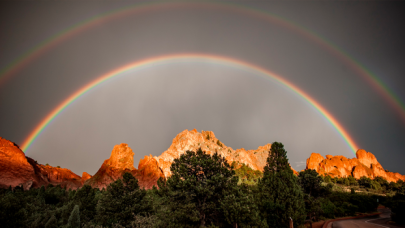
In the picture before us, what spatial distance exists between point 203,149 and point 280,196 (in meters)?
99.8

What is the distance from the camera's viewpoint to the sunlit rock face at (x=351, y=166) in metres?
126

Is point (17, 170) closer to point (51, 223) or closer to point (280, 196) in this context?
point (51, 223)

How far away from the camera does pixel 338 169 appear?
127438mm

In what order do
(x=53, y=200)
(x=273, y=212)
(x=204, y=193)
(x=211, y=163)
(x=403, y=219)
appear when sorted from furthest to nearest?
(x=53, y=200) < (x=403, y=219) < (x=273, y=212) < (x=211, y=163) < (x=204, y=193)

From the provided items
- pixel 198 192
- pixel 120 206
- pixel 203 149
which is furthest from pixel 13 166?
pixel 198 192

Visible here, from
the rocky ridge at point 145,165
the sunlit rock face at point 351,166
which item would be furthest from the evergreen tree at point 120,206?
the sunlit rock face at point 351,166

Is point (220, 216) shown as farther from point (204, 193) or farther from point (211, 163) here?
point (211, 163)

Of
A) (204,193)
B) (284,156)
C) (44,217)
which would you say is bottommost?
(44,217)

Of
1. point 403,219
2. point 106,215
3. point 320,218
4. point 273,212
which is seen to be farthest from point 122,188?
point 403,219

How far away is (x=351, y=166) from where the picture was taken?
433ft

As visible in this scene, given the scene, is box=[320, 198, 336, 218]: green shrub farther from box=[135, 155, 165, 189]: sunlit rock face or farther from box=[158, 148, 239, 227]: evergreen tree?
box=[135, 155, 165, 189]: sunlit rock face

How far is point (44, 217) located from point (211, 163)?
33516 millimetres

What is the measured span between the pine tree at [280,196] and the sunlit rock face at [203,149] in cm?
9001

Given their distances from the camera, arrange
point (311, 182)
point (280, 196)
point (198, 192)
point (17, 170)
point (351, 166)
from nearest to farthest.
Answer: point (198, 192) < point (280, 196) < point (311, 182) < point (17, 170) < point (351, 166)
